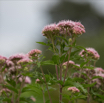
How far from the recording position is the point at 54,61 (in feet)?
5.80

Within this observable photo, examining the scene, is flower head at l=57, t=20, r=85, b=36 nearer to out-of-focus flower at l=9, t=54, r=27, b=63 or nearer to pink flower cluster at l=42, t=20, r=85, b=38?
pink flower cluster at l=42, t=20, r=85, b=38

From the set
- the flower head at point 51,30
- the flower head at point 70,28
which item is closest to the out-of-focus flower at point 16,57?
the flower head at point 51,30

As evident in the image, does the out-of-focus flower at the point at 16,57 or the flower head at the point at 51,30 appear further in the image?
the out-of-focus flower at the point at 16,57

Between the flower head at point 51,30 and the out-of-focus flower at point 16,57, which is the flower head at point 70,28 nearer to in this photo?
the flower head at point 51,30

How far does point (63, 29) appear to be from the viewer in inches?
74.2

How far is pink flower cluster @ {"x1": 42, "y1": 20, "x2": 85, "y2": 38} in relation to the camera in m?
1.78

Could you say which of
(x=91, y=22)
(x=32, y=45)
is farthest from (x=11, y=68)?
(x=91, y=22)

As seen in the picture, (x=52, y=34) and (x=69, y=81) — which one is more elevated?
(x=52, y=34)

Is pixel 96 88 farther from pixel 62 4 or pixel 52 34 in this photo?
pixel 62 4

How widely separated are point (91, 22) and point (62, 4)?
6.60m

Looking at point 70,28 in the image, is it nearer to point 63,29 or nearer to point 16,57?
point 63,29

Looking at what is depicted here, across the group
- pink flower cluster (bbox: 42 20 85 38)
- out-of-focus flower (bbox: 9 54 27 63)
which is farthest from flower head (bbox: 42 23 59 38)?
out-of-focus flower (bbox: 9 54 27 63)

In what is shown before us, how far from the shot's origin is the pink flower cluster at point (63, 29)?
5.83 ft

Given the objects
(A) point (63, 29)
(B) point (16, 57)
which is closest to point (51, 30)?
(A) point (63, 29)
